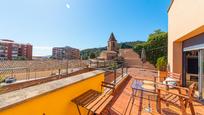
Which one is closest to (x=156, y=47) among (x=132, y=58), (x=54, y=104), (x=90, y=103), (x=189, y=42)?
(x=132, y=58)

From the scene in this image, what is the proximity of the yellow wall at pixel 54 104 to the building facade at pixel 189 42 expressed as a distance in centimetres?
309

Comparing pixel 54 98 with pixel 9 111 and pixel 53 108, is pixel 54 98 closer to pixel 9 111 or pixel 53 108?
pixel 53 108

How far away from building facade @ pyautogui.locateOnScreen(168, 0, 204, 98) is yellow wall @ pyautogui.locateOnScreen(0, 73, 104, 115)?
3093 millimetres

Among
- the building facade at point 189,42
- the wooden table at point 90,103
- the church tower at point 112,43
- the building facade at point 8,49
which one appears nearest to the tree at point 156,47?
the building facade at point 189,42

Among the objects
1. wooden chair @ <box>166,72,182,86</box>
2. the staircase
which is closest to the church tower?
the staircase

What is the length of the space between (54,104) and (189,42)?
5295mm

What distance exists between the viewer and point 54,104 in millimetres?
1581

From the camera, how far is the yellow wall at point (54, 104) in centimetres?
116

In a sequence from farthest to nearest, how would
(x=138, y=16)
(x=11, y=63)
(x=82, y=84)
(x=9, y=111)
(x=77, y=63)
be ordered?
(x=138, y=16)
(x=77, y=63)
(x=11, y=63)
(x=82, y=84)
(x=9, y=111)

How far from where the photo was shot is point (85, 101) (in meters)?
1.97

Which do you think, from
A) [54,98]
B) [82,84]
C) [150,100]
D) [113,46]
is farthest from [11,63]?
[113,46]

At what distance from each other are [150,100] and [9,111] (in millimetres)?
3505

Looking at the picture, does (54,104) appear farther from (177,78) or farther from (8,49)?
(177,78)

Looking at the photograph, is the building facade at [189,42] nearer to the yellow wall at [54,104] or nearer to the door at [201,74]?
the door at [201,74]
